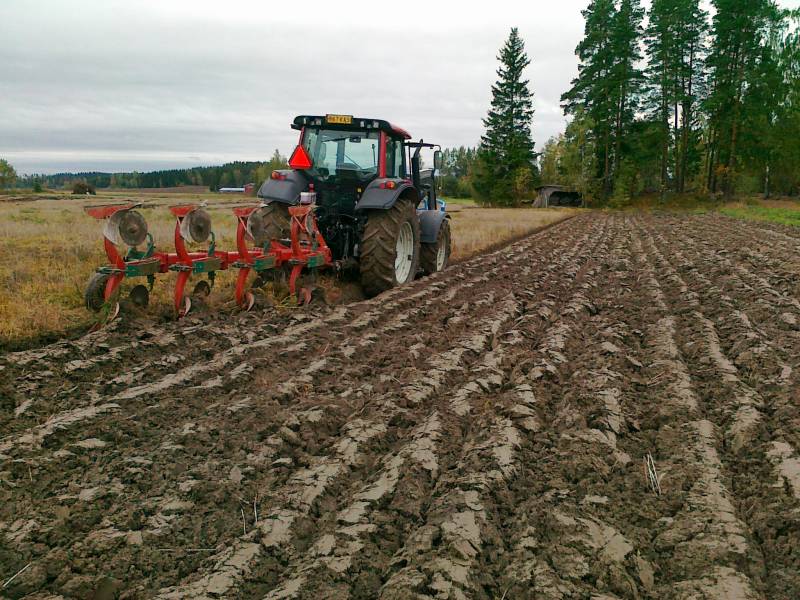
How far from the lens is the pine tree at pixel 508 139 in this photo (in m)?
42.1

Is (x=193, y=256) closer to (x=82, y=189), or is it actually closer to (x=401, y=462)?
(x=401, y=462)

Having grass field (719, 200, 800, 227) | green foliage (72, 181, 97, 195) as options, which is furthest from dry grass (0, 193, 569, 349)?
green foliage (72, 181, 97, 195)

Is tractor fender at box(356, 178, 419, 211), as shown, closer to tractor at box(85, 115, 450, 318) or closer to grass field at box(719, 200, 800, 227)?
tractor at box(85, 115, 450, 318)

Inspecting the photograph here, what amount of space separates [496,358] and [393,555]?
7.59ft

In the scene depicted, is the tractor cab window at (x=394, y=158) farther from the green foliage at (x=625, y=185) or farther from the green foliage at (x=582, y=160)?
the green foliage at (x=582, y=160)

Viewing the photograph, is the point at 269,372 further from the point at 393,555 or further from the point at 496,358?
the point at 393,555

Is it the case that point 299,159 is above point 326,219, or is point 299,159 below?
above

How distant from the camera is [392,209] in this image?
21.2ft

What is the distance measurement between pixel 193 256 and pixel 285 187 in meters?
1.70

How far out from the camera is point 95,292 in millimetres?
4824

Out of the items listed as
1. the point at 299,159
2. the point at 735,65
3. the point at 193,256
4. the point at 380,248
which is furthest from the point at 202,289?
the point at 735,65

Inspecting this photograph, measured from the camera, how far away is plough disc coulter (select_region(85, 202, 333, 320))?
468cm

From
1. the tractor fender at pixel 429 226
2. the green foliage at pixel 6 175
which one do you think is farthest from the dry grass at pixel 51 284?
the green foliage at pixel 6 175

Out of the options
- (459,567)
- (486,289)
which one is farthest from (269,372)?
(486,289)
